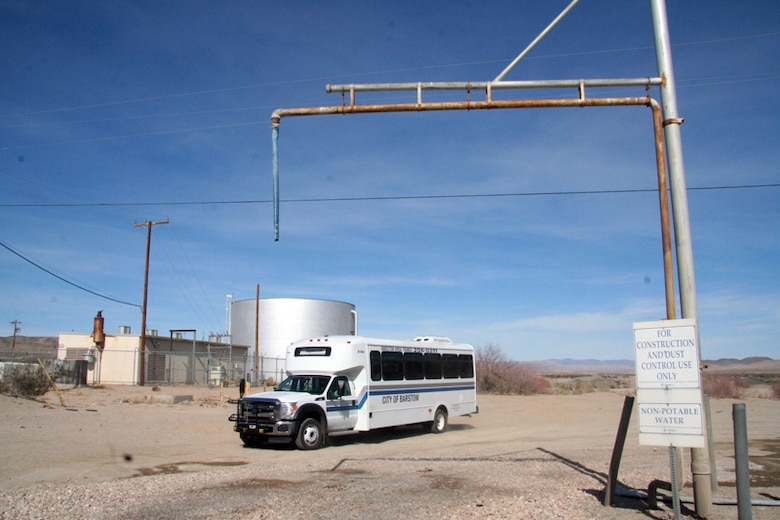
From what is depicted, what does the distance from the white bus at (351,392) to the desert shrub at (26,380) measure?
16237 mm

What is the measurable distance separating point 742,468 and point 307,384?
12.7 m

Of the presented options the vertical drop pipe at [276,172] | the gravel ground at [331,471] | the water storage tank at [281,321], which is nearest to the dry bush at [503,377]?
the water storage tank at [281,321]

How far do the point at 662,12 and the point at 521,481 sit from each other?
7157 mm

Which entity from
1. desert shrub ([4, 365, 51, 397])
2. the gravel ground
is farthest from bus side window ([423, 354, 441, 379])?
desert shrub ([4, 365, 51, 397])

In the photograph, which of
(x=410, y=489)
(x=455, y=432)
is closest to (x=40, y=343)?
(x=455, y=432)

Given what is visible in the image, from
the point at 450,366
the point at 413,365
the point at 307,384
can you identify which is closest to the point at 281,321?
the point at 450,366

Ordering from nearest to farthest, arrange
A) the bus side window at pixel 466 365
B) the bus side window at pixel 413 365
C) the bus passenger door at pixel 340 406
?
the bus passenger door at pixel 340 406, the bus side window at pixel 413 365, the bus side window at pixel 466 365

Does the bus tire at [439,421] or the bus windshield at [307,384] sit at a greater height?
the bus windshield at [307,384]

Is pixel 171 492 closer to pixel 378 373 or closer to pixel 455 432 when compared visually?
pixel 378 373

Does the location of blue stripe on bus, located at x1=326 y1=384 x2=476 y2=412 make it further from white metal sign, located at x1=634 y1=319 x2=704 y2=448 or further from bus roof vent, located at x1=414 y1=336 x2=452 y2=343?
white metal sign, located at x1=634 y1=319 x2=704 y2=448

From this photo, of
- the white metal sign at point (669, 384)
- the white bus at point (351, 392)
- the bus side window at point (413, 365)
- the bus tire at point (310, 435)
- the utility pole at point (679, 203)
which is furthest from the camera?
the bus side window at point (413, 365)

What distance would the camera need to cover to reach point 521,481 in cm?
1055

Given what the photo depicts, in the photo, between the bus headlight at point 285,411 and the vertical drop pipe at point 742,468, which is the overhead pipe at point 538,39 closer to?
the vertical drop pipe at point 742,468

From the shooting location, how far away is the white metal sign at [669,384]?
768cm
